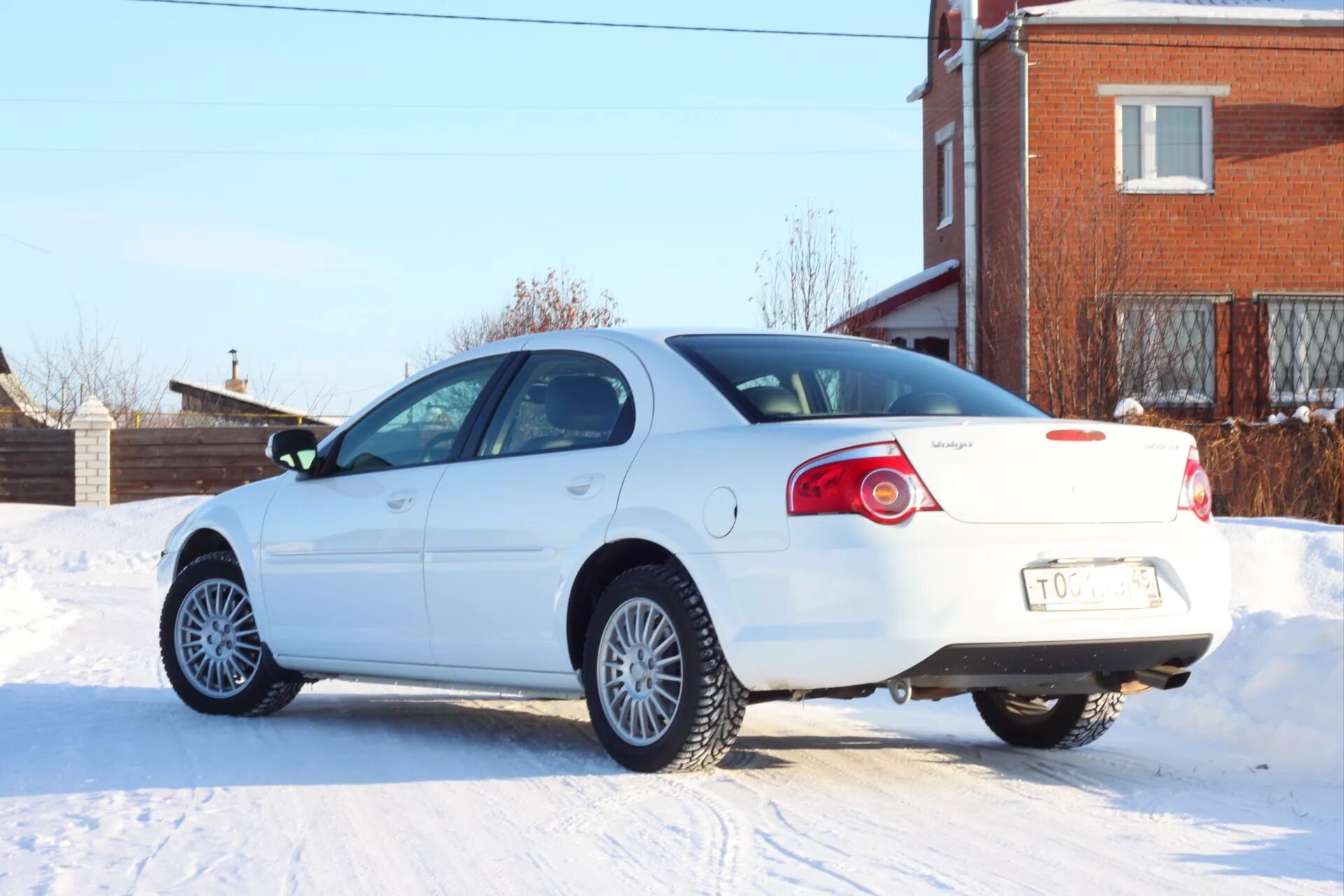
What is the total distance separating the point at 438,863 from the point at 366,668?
2.42 metres

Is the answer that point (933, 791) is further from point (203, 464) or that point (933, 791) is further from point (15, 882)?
point (203, 464)

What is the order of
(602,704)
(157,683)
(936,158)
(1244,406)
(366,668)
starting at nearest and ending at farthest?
(602,704) → (366,668) → (157,683) → (1244,406) → (936,158)

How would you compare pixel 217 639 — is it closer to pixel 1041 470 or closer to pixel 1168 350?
pixel 1041 470

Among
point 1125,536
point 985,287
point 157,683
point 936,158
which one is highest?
point 936,158

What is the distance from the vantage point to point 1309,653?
7.53m

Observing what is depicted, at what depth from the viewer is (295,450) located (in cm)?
728

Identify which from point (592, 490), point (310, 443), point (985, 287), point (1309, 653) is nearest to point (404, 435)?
point (310, 443)

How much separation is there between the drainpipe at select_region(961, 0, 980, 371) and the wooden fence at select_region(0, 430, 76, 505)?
48.6ft

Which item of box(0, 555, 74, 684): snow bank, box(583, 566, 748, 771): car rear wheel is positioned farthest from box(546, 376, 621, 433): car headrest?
box(0, 555, 74, 684): snow bank

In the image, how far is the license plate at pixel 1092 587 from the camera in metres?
5.27

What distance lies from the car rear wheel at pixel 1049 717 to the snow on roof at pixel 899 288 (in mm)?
18294

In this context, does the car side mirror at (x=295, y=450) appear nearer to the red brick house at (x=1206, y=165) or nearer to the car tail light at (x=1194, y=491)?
the car tail light at (x=1194, y=491)

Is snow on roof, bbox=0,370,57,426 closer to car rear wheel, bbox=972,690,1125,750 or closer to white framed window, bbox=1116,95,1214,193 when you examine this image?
white framed window, bbox=1116,95,1214,193

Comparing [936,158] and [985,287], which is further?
[936,158]
